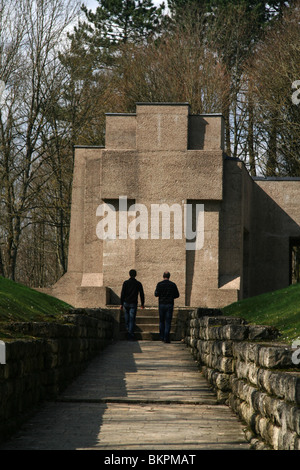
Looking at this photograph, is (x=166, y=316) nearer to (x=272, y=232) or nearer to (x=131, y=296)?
(x=131, y=296)

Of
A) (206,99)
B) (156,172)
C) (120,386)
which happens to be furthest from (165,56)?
(120,386)

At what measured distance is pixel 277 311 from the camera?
45.3 ft

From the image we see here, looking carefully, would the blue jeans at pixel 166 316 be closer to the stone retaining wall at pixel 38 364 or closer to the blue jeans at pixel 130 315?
the blue jeans at pixel 130 315

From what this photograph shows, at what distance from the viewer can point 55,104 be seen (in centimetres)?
3416

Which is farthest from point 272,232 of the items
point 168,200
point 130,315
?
point 130,315

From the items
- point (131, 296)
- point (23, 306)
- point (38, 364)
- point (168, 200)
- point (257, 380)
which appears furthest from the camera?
point (168, 200)

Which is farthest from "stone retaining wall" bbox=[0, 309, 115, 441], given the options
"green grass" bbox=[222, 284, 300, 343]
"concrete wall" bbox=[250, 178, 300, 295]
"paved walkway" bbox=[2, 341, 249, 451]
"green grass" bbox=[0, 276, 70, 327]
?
"concrete wall" bbox=[250, 178, 300, 295]

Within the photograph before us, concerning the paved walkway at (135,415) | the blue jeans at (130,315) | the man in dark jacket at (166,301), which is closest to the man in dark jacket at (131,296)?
the blue jeans at (130,315)

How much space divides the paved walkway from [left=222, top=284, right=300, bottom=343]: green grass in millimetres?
1355

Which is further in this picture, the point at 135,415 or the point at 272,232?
the point at 272,232

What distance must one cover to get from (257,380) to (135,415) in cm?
184

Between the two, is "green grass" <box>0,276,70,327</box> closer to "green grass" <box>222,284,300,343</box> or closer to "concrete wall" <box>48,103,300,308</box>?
"green grass" <box>222,284,300,343</box>
